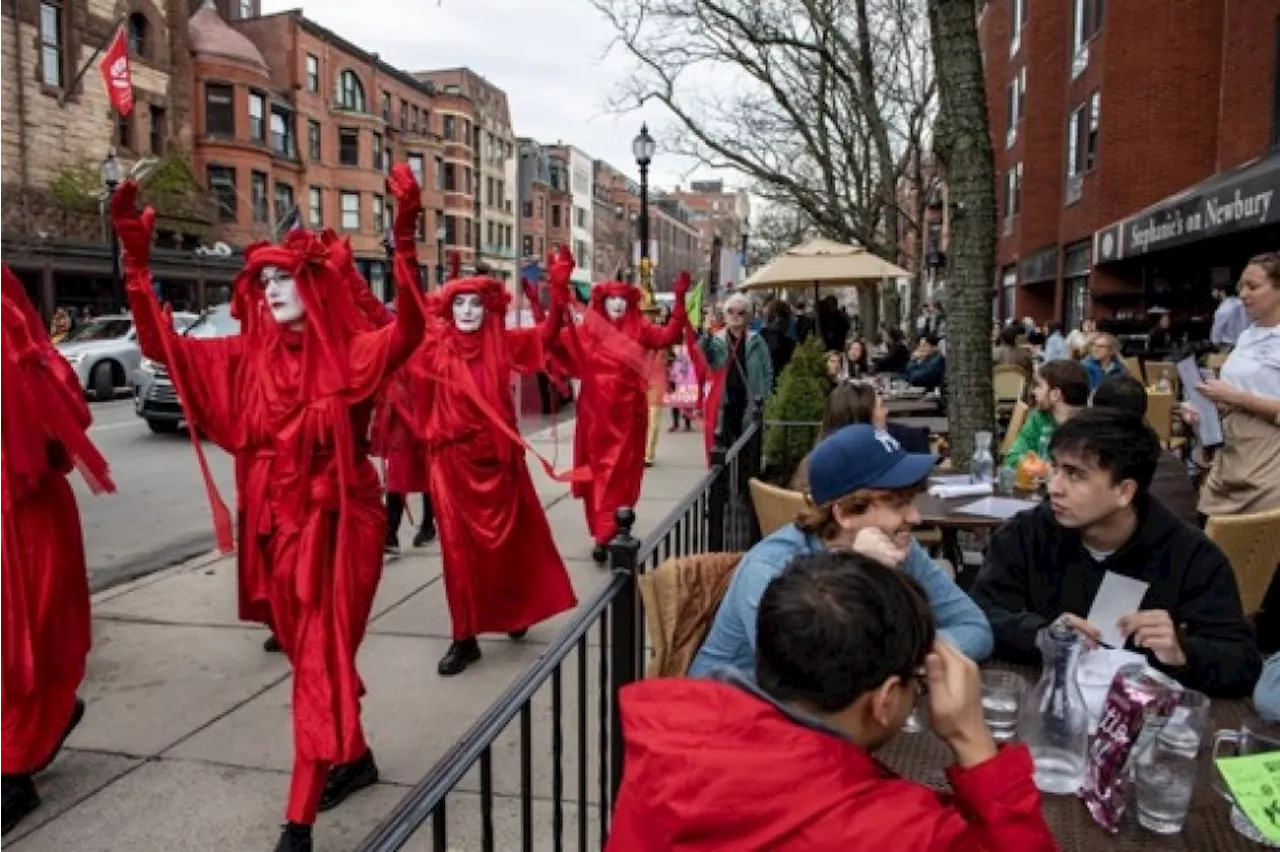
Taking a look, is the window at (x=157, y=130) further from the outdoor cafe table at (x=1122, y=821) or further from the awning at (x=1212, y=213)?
→ the outdoor cafe table at (x=1122, y=821)

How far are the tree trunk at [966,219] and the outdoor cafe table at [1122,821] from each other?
406 cm

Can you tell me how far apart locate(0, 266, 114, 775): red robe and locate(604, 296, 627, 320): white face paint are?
4.56 metres

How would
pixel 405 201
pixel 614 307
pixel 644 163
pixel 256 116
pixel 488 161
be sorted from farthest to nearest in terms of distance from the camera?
1. pixel 488 161
2. pixel 256 116
3. pixel 644 163
4. pixel 614 307
5. pixel 405 201

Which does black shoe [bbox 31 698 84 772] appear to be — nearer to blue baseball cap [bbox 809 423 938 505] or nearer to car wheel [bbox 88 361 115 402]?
blue baseball cap [bbox 809 423 938 505]

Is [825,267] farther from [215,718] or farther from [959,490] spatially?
[215,718]

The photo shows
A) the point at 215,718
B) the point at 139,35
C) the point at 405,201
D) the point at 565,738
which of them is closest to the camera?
the point at 405,201

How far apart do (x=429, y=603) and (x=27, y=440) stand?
10.1 ft

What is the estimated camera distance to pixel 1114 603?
2.75m

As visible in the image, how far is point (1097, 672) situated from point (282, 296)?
2851 millimetres

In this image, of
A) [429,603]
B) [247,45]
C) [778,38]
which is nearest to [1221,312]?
[778,38]

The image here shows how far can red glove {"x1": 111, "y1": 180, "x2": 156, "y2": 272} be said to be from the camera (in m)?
3.45

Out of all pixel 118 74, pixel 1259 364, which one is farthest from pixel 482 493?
pixel 118 74

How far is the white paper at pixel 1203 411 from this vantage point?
537cm

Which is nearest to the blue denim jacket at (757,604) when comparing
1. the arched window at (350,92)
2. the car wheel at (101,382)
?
the car wheel at (101,382)
